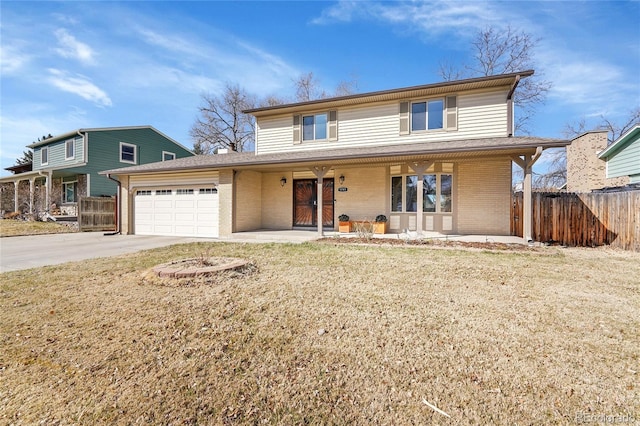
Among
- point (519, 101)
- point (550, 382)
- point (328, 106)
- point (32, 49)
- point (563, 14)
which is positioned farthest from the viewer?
point (519, 101)

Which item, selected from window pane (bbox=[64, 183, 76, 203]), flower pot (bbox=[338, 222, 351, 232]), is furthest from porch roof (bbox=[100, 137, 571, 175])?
window pane (bbox=[64, 183, 76, 203])

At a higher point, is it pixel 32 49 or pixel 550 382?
pixel 32 49

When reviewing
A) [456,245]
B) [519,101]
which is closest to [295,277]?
[456,245]

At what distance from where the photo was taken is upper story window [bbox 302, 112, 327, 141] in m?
12.4

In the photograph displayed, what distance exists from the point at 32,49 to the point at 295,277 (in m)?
11.1

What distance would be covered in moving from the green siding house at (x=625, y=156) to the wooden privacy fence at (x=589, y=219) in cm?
596

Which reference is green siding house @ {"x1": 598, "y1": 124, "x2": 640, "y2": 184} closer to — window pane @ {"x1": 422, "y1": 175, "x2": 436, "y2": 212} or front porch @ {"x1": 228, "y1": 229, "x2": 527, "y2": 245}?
→ front porch @ {"x1": 228, "y1": 229, "x2": 527, "y2": 245}

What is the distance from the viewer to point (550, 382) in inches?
90.4

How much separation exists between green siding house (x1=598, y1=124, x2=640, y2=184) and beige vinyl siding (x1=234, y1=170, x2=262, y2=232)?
630 inches

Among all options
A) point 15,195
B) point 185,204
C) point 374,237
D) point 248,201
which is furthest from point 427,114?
point 15,195

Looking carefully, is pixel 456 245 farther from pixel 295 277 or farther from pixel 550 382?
pixel 550 382

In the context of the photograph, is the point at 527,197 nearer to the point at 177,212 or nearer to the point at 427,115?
the point at 427,115

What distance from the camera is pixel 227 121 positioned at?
2805 centimetres

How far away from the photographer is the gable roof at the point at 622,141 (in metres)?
12.0
